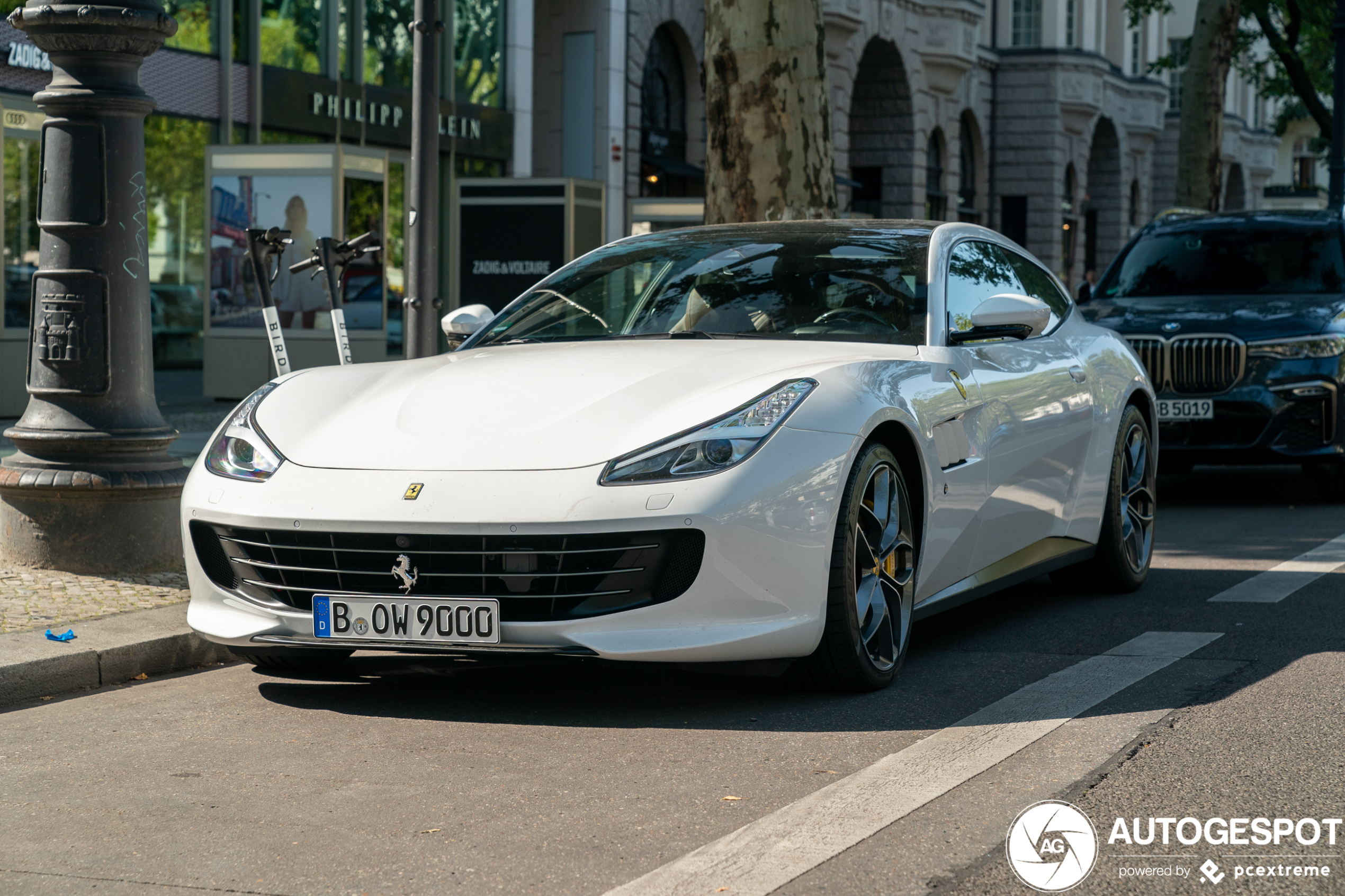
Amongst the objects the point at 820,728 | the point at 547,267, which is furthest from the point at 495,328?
the point at 547,267

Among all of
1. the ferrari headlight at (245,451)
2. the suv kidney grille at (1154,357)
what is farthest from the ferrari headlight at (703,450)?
the suv kidney grille at (1154,357)

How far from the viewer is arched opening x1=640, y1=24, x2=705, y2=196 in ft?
90.4

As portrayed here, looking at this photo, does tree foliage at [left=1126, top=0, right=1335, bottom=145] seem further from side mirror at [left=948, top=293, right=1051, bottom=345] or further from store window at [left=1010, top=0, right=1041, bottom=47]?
side mirror at [left=948, top=293, right=1051, bottom=345]

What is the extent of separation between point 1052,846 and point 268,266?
5364 mm

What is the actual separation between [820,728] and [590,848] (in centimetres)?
115

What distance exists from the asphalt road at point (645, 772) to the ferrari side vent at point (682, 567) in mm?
369

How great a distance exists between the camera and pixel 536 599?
4438 millimetres

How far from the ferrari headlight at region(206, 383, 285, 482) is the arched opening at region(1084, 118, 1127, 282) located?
154 ft

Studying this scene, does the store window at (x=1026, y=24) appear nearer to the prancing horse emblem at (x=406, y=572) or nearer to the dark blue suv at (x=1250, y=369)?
the dark blue suv at (x=1250, y=369)

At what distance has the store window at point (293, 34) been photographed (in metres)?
20.2

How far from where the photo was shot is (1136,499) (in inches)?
277

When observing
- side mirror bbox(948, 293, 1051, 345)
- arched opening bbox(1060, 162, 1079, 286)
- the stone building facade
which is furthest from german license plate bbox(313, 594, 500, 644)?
arched opening bbox(1060, 162, 1079, 286)

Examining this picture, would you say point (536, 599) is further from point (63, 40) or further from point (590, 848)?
point (63, 40)

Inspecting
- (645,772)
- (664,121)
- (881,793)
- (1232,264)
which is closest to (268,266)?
(645,772)
